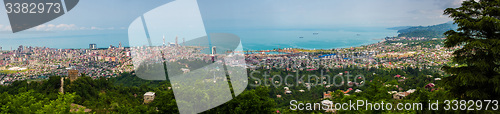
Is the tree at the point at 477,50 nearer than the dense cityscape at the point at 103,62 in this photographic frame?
Yes

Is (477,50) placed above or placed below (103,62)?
above

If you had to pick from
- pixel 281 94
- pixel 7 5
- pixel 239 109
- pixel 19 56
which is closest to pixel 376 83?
pixel 239 109

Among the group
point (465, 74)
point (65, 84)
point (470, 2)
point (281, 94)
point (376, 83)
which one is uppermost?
point (470, 2)

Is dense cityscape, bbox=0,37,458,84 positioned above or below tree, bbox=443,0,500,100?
below

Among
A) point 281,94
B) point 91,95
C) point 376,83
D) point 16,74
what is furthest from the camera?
point 16,74

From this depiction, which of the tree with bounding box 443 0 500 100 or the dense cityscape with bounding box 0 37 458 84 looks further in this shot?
the dense cityscape with bounding box 0 37 458 84

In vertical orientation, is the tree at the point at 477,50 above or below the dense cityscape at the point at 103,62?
above

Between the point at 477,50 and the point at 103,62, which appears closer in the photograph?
the point at 477,50

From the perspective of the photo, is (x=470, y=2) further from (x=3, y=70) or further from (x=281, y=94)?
(x=3, y=70)
